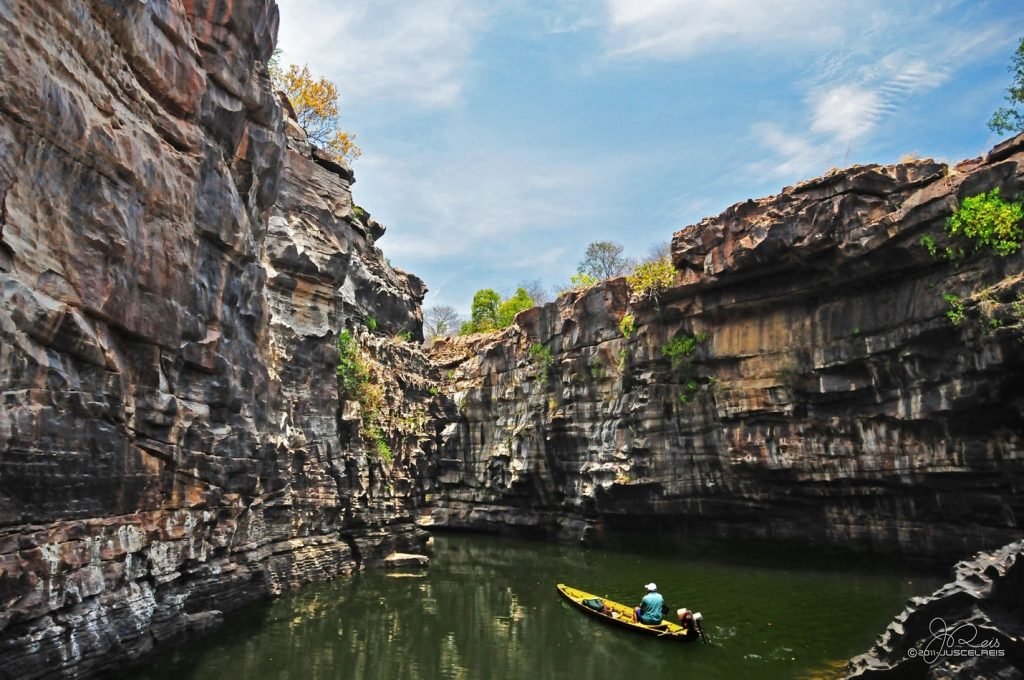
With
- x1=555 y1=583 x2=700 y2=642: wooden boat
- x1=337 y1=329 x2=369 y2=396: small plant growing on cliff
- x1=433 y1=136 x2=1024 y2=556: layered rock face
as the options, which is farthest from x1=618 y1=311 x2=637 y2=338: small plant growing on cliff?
x1=555 y1=583 x2=700 y2=642: wooden boat

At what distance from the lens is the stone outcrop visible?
7988mm

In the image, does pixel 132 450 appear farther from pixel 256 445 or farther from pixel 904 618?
pixel 904 618

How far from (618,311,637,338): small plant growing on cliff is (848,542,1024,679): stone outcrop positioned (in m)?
15.2

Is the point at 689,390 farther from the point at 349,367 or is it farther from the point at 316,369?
the point at 316,369

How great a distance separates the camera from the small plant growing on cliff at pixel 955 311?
51.9ft

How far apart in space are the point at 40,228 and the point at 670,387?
1903 cm

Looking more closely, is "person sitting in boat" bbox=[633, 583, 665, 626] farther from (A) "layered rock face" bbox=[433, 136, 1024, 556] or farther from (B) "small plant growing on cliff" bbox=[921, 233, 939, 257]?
(B) "small plant growing on cliff" bbox=[921, 233, 939, 257]

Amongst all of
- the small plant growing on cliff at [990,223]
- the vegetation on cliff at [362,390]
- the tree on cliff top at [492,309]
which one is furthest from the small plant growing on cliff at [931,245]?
the tree on cliff top at [492,309]

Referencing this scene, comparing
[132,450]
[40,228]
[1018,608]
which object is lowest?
[1018,608]

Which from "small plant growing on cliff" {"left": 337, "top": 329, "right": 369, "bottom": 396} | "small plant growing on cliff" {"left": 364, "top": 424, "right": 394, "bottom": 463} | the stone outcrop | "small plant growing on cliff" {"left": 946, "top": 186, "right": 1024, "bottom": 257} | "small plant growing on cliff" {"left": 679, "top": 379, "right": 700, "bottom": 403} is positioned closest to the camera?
the stone outcrop

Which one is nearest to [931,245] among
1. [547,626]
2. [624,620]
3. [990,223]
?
[990,223]

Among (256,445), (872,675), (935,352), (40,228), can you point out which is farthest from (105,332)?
(935,352)

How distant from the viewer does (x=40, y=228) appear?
335 inches

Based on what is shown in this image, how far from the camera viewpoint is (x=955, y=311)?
628 inches
